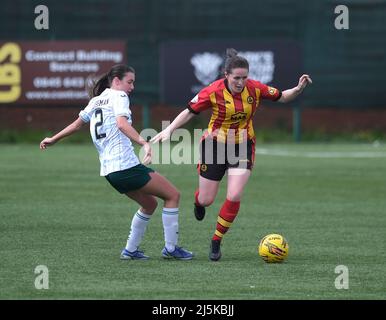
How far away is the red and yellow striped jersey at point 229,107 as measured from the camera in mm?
10102

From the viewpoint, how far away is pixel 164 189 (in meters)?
9.70

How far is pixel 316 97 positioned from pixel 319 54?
3.51 ft

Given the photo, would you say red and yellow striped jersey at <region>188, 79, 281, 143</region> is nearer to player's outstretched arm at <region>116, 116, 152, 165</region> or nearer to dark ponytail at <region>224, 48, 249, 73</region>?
dark ponytail at <region>224, 48, 249, 73</region>

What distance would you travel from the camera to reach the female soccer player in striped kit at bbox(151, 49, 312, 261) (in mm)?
10047

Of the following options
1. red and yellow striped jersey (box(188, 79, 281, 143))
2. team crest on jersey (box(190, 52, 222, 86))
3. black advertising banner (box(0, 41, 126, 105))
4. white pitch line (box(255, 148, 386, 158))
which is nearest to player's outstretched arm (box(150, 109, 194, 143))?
red and yellow striped jersey (box(188, 79, 281, 143))

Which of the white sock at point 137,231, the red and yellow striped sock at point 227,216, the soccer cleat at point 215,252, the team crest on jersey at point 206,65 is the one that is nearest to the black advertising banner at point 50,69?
the team crest on jersey at point 206,65

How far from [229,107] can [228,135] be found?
315 mm

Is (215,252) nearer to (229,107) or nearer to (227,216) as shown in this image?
(227,216)

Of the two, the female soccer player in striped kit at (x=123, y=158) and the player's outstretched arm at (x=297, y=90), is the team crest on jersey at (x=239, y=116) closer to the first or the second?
the player's outstretched arm at (x=297, y=90)

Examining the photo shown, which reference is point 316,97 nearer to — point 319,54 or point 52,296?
point 319,54

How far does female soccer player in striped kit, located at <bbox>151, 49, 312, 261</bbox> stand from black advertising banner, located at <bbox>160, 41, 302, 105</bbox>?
15337mm

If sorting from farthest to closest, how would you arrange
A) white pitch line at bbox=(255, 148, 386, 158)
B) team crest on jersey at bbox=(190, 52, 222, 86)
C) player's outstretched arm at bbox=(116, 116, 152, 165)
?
team crest on jersey at bbox=(190, 52, 222, 86)
white pitch line at bbox=(255, 148, 386, 158)
player's outstretched arm at bbox=(116, 116, 152, 165)

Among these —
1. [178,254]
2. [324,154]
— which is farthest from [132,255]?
[324,154]
